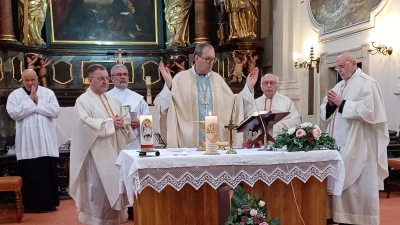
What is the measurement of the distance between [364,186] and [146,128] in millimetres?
2464

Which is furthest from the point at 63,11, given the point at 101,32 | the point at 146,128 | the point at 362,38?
the point at 146,128

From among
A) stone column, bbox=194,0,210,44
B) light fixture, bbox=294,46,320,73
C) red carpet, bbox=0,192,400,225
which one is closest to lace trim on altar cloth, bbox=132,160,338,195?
red carpet, bbox=0,192,400,225

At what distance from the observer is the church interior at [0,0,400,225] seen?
922 centimetres

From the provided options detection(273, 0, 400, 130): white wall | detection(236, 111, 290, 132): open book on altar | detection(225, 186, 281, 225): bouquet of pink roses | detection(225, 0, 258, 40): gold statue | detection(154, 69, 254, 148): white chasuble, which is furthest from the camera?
detection(225, 0, 258, 40): gold statue

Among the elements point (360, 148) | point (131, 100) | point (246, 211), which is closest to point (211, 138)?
point (246, 211)

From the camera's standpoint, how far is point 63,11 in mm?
10258

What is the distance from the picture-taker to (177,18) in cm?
1062

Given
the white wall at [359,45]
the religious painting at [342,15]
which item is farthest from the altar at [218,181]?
the religious painting at [342,15]

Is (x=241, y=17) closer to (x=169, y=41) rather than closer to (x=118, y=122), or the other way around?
(x=169, y=41)

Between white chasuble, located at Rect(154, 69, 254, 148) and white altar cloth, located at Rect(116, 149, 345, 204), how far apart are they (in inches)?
20.3

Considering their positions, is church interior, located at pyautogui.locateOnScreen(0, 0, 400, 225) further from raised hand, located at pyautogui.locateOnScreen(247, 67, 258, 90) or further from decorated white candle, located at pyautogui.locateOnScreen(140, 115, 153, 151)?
decorated white candle, located at pyautogui.locateOnScreen(140, 115, 153, 151)

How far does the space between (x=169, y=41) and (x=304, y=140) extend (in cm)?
759

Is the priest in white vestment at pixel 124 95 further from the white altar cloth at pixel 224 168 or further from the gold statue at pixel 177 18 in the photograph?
the gold statue at pixel 177 18

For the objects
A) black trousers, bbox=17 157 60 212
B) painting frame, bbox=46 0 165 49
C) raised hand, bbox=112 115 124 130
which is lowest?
black trousers, bbox=17 157 60 212
